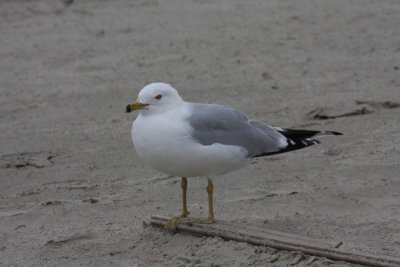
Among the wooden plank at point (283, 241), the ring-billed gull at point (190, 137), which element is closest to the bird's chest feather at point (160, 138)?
the ring-billed gull at point (190, 137)

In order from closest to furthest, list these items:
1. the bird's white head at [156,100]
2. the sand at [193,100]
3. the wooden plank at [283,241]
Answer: the wooden plank at [283,241] < the bird's white head at [156,100] < the sand at [193,100]

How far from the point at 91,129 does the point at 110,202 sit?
1623mm

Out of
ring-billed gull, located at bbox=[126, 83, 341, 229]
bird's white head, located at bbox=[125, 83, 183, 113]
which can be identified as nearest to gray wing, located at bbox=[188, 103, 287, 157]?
ring-billed gull, located at bbox=[126, 83, 341, 229]

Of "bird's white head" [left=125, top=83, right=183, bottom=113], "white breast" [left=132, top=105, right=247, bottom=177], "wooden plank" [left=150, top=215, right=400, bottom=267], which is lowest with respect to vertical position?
"wooden plank" [left=150, top=215, right=400, bottom=267]

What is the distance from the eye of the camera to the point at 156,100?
183 inches

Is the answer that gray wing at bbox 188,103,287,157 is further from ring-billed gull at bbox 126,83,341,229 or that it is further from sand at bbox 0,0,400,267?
sand at bbox 0,0,400,267

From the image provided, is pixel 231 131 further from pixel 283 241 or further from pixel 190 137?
pixel 283 241

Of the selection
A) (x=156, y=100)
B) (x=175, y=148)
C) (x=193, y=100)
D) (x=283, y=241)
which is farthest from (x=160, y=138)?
(x=193, y=100)

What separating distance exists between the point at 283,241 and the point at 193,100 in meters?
3.25

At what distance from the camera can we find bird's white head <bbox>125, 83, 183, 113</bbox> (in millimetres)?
4637

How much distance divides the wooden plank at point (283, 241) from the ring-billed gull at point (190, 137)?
3.2 inches

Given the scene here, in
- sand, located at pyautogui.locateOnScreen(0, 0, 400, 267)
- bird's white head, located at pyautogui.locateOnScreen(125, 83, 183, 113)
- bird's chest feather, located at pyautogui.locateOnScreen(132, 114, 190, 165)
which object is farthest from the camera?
sand, located at pyautogui.locateOnScreen(0, 0, 400, 267)

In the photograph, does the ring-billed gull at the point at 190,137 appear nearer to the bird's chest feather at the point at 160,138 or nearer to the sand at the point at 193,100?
the bird's chest feather at the point at 160,138

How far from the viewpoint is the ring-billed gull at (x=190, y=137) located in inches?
177
